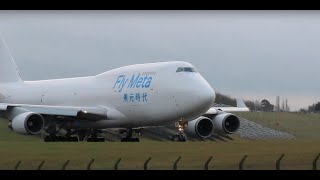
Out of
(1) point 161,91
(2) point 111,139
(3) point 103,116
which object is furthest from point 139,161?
(2) point 111,139

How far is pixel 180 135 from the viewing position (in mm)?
45281

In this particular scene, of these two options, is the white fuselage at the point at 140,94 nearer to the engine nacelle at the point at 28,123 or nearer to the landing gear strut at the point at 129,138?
the landing gear strut at the point at 129,138

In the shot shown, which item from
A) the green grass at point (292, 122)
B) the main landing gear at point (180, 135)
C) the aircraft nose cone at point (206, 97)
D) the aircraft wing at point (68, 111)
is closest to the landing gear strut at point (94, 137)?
the aircraft wing at point (68, 111)

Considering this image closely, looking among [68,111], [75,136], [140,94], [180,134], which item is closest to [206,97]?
[180,134]

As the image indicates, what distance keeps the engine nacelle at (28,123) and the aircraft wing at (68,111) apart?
75.9 inches

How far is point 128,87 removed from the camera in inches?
1946

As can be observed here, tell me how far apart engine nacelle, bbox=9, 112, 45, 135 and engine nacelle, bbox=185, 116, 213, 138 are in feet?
33.4

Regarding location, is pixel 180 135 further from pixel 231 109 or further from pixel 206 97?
pixel 231 109

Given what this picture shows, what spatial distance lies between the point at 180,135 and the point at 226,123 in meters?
8.04

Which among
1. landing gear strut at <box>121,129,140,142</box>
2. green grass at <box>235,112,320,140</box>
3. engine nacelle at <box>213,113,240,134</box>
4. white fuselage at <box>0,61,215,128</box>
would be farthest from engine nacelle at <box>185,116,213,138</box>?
green grass at <box>235,112,320,140</box>

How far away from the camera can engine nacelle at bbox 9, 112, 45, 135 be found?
4625 cm
